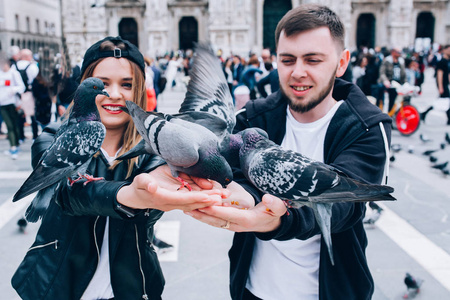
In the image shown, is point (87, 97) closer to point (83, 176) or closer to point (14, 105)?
point (83, 176)

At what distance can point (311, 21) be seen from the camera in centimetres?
205

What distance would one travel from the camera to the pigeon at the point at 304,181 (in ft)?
5.81

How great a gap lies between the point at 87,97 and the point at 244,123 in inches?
34.7

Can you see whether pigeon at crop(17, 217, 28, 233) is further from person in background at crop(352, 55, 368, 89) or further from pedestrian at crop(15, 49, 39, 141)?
person in background at crop(352, 55, 368, 89)

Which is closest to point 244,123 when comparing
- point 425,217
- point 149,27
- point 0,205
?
point 425,217

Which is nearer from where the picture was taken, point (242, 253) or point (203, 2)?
point (242, 253)

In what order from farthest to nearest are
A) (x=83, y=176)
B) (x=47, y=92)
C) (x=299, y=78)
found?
1. (x=47, y=92)
2. (x=83, y=176)
3. (x=299, y=78)

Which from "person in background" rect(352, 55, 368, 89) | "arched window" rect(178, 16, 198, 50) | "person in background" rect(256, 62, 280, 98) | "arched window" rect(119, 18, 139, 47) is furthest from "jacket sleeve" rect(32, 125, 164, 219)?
"arched window" rect(119, 18, 139, 47)

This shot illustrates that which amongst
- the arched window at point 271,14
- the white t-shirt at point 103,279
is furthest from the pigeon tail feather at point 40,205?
the arched window at point 271,14

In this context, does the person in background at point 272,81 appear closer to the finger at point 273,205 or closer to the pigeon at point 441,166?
the pigeon at point 441,166

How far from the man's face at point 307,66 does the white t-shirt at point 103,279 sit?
1.16 meters

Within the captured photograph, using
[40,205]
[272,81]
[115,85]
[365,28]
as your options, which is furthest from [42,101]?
[365,28]

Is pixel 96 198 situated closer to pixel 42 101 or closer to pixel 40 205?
pixel 40 205

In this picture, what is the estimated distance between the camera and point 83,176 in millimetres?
2260
